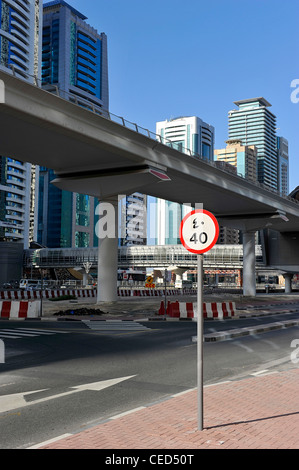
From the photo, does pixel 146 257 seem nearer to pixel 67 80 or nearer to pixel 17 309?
pixel 17 309

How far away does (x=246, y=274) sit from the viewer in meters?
58.3

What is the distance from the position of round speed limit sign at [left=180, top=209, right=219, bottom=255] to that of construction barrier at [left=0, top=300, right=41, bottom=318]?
19267mm

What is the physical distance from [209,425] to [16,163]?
139267mm

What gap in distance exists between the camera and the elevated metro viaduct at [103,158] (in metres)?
24.3

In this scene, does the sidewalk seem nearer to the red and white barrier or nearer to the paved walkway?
the paved walkway

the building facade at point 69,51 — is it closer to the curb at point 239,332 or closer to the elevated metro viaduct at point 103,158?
the elevated metro viaduct at point 103,158

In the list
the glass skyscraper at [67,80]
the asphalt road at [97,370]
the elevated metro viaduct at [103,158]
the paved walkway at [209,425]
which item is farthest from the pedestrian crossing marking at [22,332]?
the glass skyscraper at [67,80]

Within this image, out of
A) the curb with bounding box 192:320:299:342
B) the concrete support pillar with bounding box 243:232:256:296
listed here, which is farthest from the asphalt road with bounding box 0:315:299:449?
the concrete support pillar with bounding box 243:232:256:296

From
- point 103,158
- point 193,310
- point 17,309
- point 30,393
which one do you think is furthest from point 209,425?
point 103,158

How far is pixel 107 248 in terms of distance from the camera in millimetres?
36438

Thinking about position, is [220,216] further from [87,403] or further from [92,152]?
[87,403]

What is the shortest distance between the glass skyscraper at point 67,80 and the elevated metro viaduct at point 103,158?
130 m

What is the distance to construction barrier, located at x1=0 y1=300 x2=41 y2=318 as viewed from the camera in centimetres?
2411
